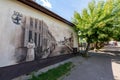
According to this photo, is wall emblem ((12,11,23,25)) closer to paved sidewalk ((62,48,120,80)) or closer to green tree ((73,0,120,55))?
paved sidewalk ((62,48,120,80))

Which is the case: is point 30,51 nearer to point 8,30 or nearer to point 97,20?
point 8,30

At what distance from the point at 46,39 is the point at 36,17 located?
56.8 inches

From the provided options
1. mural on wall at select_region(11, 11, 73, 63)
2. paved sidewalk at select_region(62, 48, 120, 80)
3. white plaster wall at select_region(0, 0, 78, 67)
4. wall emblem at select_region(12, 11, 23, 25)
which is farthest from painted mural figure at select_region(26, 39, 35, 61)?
paved sidewalk at select_region(62, 48, 120, 80)

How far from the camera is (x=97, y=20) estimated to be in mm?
12133

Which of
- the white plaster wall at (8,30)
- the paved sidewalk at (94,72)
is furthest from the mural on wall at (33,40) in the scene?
the paved sidewalk at (94,72)

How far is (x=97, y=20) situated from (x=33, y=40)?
6.90 m

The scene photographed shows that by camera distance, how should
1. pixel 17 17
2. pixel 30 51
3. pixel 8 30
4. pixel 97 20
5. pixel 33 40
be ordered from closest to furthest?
pixel 8 30 → pixel 17 17 → pixel 30 51 → pixel 33 40 → pixel 97 20

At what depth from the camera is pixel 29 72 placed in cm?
638

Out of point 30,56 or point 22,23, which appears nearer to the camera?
point 22,23

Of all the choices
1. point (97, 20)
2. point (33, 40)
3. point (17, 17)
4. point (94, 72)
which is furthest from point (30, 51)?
point (97, 20)

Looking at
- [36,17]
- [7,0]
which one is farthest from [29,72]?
[7,0]

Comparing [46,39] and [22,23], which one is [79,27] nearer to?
[46,39]

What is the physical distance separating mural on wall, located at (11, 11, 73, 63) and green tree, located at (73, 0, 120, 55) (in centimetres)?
397

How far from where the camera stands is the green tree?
39.6 feet
